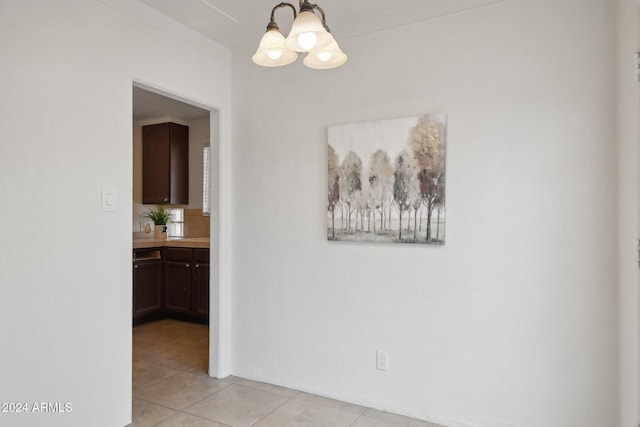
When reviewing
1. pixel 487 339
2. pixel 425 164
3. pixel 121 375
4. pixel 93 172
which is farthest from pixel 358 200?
pixel 121 375

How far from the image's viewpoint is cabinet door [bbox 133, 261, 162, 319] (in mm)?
4691

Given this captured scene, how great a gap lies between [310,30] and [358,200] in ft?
4.66

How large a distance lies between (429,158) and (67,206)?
6.81ft

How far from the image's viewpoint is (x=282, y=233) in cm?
306

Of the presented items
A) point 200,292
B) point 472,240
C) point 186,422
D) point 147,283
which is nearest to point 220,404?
point 186,422

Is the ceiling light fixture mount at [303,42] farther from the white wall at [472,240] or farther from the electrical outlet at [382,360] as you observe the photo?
the electrical outlet at [382,360]

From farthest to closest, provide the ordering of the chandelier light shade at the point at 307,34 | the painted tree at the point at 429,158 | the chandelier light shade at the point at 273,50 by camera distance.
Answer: the painted tree at the point at 429,158 < the chandelier light shade at the point at 273,50 < the chandelier light shade at the point at 307,34

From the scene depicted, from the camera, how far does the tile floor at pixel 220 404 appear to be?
253cm

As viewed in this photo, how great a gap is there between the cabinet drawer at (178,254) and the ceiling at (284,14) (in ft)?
8.60

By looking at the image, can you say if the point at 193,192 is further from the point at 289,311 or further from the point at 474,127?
the point at 474,127

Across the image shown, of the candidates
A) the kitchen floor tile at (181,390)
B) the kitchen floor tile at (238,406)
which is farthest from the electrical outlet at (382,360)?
the kitchen floor tile at (181,390)

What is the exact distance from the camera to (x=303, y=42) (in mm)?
1549

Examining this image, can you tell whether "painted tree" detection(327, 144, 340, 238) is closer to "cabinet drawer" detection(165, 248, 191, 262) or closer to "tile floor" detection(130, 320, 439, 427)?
"tile floor" detection(130, 320, 439, 427)

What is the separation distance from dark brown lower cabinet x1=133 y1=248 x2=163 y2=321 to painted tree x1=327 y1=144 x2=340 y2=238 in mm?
2910
